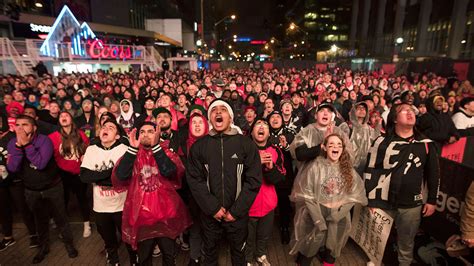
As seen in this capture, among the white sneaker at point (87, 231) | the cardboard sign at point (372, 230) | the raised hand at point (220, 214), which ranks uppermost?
the raised hand at point (220, 214)

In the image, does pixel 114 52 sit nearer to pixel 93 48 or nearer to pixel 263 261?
pixel 93 48

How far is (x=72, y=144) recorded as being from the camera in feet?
14.5

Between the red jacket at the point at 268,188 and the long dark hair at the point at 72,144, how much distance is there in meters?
2.84

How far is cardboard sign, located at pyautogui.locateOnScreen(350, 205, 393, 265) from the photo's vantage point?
3701 millimetres

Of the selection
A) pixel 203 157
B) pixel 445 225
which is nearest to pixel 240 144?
pixel 203 157

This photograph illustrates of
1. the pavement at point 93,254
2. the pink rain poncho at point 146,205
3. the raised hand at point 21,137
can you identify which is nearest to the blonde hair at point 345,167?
the pavement at point 93,254

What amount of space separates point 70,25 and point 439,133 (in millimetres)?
24893

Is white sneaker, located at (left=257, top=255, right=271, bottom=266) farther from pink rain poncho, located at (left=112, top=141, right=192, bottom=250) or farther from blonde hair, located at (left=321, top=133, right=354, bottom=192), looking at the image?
blonde hair, located at (left=321, top=133, right=354, bottom=192)

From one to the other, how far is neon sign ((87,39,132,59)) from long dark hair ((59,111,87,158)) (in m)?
19.9

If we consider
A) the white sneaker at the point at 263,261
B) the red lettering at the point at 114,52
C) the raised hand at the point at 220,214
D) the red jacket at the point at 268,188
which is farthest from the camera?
the red lettering at the point at 114,52

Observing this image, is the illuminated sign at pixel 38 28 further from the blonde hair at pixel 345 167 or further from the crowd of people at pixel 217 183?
the blonde hair at pixel 345 167

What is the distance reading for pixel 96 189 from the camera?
142 inches

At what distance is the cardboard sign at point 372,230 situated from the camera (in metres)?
3.70

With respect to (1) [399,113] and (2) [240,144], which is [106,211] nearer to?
(2) [240,144]
